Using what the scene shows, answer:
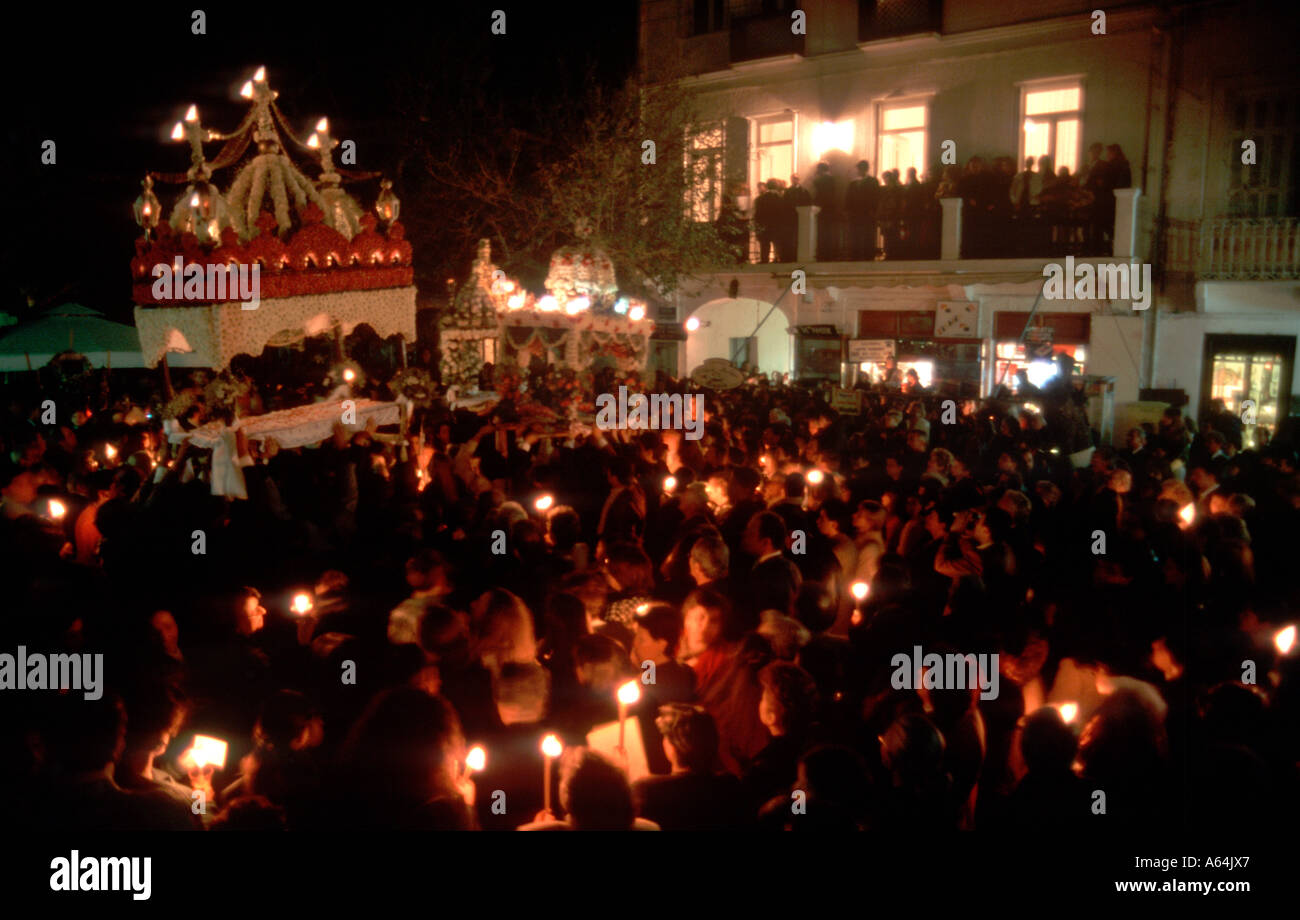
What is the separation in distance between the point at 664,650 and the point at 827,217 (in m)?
14.6

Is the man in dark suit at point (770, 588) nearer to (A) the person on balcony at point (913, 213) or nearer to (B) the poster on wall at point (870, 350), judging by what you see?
(B) the poster on wall at point (870, 350)

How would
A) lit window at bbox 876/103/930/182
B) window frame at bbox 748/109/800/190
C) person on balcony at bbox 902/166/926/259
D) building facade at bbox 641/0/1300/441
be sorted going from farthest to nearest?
window frame at bbox 748/109/800/190 < lit window at bbox 876/103/930/182 < person on balcony at bbox 902/166/926/259 < building facade at bbox 641/0/1300/441

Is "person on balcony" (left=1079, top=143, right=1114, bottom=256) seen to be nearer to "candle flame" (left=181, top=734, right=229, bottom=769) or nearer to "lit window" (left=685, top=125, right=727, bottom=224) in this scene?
"lit window" (left=685, top=125, right=727, bottom=224)

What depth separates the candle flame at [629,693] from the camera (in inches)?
157

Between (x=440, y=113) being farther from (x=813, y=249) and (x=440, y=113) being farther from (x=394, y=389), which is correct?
(x=394, y=389)

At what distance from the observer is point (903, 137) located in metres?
17.9

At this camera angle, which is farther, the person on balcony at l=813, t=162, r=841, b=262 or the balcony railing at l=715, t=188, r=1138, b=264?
the person on balcony at l=813, t=162, r=841, b=262

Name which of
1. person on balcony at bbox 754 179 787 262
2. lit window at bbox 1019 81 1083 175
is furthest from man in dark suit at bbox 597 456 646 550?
lit window at bbox 1019 81 1083 175

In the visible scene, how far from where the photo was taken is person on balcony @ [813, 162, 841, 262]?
17.7 meters

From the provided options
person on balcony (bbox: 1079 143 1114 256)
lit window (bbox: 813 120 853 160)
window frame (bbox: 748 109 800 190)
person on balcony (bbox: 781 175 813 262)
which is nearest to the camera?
person on balcony (bbox: 1079 143 1114 256)

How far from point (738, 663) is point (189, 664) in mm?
2536

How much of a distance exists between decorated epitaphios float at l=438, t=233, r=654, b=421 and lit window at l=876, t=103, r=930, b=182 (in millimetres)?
7295
